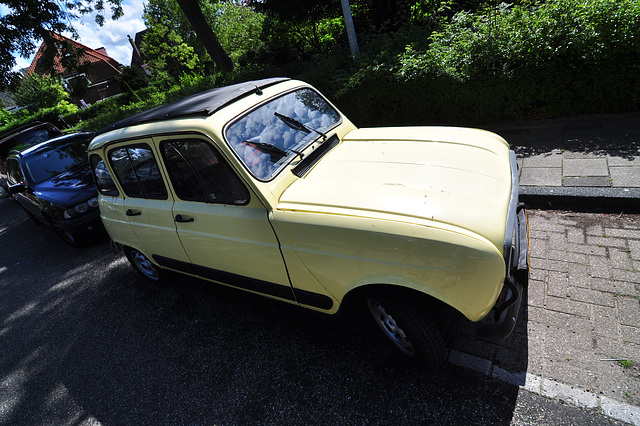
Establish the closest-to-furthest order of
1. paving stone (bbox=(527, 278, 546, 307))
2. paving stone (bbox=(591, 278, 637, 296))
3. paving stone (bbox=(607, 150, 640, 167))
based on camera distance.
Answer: paving stone (bbox=(591, 278, 637, 296))
paving stone (bbox=(527, 278, 546, 307))
paving stone (bbox=(607, 150, 640, 167))

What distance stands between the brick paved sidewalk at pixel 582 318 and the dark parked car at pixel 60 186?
19.1 feet

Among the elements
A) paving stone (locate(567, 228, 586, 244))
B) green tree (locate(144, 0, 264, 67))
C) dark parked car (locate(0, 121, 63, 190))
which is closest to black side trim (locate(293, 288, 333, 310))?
paving stone (locate(567, 228, 586, 244))

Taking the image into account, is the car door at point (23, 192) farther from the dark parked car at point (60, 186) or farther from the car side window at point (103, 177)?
the car side window at point (103, 177)

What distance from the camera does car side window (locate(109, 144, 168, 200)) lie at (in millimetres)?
3090

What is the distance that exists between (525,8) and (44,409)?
831 cm

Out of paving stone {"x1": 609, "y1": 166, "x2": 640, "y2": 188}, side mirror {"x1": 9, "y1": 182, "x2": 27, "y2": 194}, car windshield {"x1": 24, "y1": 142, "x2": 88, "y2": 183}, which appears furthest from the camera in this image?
car windshield {"x1": 24, "y1": 142, "x2": 88, "y2": 183}

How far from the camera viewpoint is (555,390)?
7.10 feet

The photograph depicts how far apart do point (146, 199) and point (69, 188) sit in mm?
3561

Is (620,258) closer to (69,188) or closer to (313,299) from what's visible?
(313,299)

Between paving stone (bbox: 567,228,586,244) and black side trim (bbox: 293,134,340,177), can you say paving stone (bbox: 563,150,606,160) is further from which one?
black side trim (bbox: 293,134,340,177)

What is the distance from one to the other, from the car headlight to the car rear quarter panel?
473 cm

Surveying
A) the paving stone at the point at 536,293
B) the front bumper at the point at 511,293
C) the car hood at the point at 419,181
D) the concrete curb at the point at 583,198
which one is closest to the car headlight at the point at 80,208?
the car hood at the point at 419,181

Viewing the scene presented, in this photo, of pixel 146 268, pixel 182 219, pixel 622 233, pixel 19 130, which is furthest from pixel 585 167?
pixel 19 130

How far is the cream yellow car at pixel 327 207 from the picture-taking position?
195 centimetres
